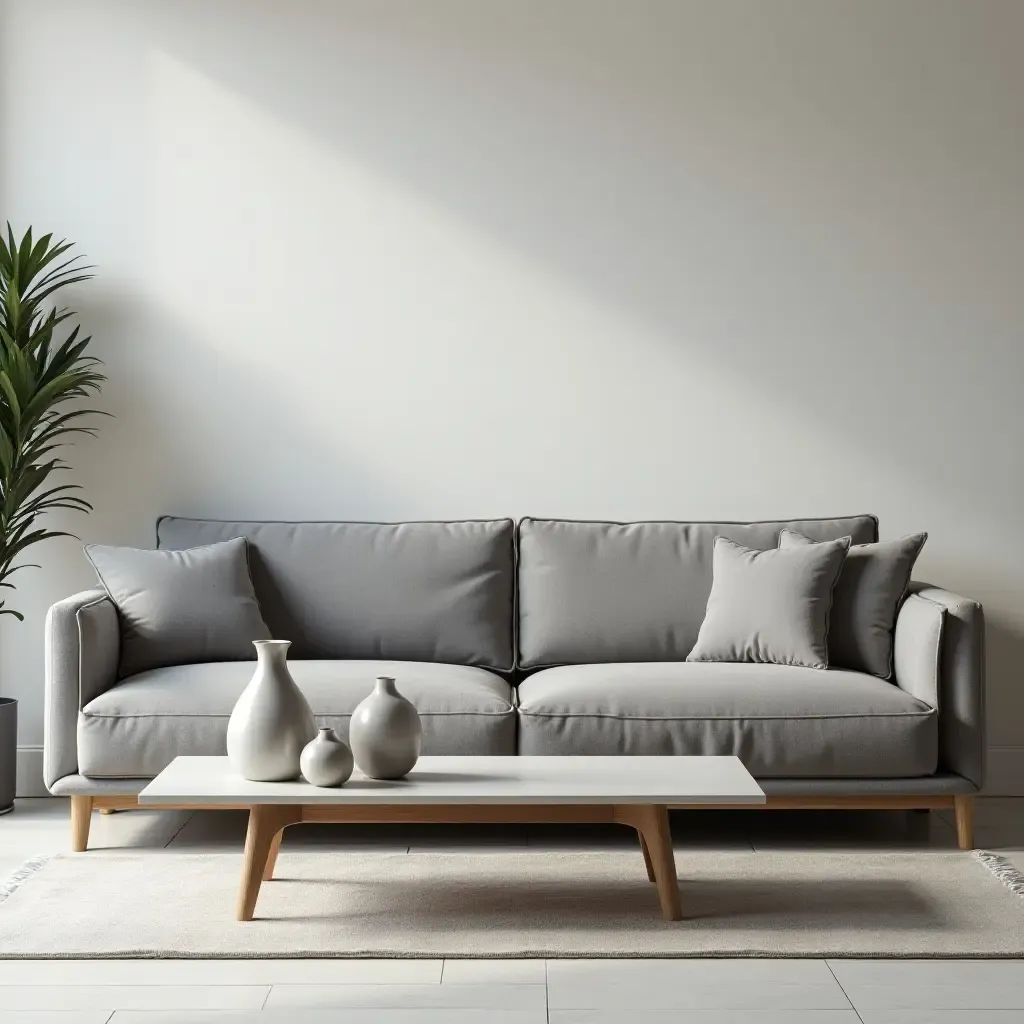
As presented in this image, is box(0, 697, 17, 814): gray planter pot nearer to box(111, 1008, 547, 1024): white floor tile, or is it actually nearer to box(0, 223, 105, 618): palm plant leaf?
box(0, 223, 105, 618): palm plant leaf

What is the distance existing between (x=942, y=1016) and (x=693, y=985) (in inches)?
17.8

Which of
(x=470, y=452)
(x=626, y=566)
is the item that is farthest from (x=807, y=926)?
(x=470, y=452)

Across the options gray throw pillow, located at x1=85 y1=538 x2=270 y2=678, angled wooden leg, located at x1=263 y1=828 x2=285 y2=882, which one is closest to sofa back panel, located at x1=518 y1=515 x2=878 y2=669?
gray throw pillow, located at x1=85 y1=538 x2=270 y2=678

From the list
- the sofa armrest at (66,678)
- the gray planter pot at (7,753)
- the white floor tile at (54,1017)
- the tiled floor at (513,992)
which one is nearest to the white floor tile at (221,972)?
the tiled floor at (513,992)

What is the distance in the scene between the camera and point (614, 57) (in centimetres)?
420

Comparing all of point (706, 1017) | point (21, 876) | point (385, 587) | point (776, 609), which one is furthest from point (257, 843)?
point (776, 609)

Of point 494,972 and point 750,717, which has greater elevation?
point 750,717

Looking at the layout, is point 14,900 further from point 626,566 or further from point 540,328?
point 540,328

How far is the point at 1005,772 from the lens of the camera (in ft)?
13.6

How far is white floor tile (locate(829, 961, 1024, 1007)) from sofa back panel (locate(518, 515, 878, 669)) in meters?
1.46

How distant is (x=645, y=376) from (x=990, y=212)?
1.30m

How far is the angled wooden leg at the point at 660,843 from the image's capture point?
2.65m

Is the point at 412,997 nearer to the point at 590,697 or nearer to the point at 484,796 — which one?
the point at 484,796

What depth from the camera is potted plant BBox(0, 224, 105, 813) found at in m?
3.83
